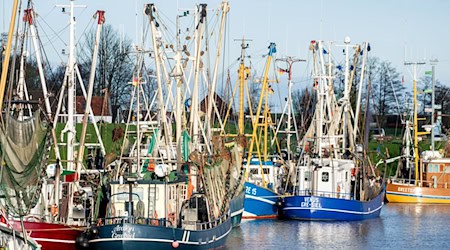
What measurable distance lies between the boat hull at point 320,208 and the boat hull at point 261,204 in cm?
91

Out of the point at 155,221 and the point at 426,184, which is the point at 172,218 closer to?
the point at 155,221

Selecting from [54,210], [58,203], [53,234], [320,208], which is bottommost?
[53,234]

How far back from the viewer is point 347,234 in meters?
52.0

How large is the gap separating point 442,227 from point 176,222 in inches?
827

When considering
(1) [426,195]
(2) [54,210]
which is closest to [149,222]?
(2) [54,210]

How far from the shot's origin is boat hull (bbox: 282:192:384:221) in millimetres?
56125

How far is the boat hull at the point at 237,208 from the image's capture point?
5103cm

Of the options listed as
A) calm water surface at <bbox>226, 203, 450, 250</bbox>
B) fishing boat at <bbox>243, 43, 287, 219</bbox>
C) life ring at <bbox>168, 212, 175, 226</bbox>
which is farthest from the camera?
fishing boat at <bbox>243, 43, 287, 219</bbox>

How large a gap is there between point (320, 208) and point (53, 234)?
69.7ft

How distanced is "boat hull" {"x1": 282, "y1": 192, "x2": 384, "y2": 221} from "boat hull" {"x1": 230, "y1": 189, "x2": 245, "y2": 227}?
11.0ft

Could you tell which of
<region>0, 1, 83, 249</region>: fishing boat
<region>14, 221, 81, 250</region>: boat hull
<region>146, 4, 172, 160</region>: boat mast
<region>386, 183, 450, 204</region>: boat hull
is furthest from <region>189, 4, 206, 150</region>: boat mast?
<region>386, 183, 450, 204</region>: boat hull

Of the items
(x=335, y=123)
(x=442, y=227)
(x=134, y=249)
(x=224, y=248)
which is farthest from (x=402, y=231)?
(x=134, y=249)

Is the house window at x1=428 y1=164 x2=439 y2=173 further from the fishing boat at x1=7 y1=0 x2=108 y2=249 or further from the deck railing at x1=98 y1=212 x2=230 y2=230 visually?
the deck railing at x1=98 y1=212 x2=230 y2=230

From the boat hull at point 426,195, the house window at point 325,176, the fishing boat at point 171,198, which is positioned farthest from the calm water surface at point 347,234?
the boat hull at point 426,195
